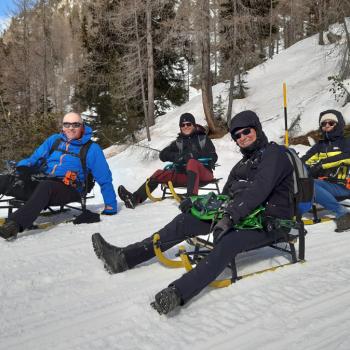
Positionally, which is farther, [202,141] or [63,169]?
[202,141]

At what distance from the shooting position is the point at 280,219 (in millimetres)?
3734

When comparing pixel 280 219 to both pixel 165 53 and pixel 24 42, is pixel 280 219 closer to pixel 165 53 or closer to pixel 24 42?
pixel 165 53

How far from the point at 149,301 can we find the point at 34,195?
2460 millimetres

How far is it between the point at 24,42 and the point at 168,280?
31315 millimetres

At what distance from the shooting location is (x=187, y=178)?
22.4ft

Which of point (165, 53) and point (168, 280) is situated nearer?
point (168, 280)

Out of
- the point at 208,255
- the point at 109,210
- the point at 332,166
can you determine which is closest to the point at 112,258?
the point at 208,255

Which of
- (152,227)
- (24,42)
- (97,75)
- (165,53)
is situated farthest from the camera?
(24,42)

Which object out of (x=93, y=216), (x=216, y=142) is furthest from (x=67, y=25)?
(x=93, y=216)

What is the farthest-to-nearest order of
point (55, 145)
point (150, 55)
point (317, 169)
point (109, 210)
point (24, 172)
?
point (150, 55) → point (109, 210) → point (317, 169) → point (55, 145) → point (24, 172)

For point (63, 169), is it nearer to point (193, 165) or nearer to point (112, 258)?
point (193, 165)

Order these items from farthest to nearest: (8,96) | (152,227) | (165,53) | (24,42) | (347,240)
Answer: (8,96) < (24,42) < (165,53) < (152,227) < (347,240)

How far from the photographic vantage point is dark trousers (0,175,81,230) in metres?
4.93

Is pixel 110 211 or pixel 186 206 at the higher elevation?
pixel 186 206
